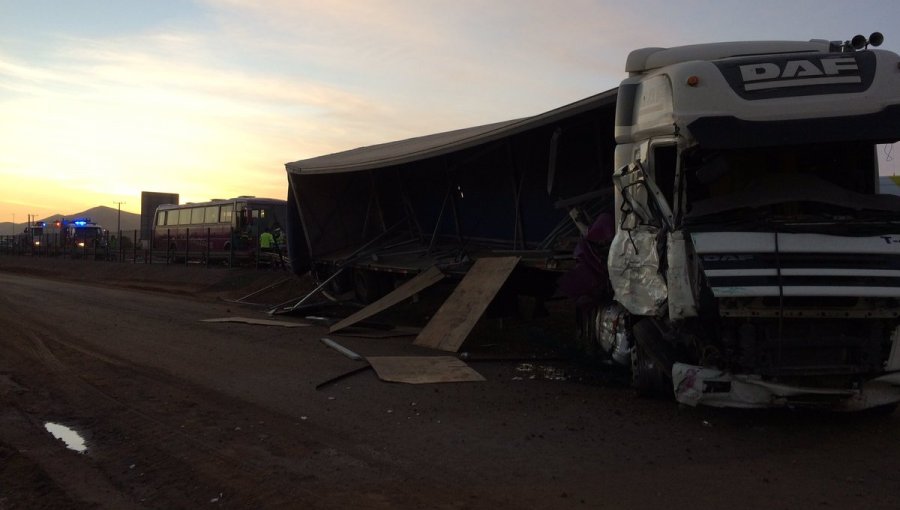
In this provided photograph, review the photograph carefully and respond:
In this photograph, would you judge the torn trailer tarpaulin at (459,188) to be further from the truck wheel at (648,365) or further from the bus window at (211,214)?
the bus window at (211,214)

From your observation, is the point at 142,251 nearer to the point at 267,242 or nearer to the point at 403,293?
the point at 267,242

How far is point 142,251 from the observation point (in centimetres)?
3869

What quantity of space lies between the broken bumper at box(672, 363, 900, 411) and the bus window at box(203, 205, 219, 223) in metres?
31.1

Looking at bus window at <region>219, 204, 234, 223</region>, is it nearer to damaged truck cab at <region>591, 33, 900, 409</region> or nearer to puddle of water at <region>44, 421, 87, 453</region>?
puddle of water at <region>44, 421, 87, 453</region>

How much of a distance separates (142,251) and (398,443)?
3648 cm

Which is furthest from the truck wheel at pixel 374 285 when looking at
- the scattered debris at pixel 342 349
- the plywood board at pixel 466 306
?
the plywood board at pixel 466 306

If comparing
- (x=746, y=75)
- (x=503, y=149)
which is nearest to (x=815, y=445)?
(x=746, y=75)

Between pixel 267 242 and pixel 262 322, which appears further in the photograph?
pixel 267 242

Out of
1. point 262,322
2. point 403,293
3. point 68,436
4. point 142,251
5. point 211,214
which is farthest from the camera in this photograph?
point 142,251

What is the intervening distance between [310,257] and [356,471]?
1361 centimetres

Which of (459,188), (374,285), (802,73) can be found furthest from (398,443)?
(459,188)

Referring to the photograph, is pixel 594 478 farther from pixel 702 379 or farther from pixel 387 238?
pixel 387 238

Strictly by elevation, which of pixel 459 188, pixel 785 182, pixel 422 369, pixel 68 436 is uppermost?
pixel 459 188

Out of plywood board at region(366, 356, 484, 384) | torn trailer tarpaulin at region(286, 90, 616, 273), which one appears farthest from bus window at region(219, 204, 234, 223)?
plywood board at region(366, 356, 484, 384)
